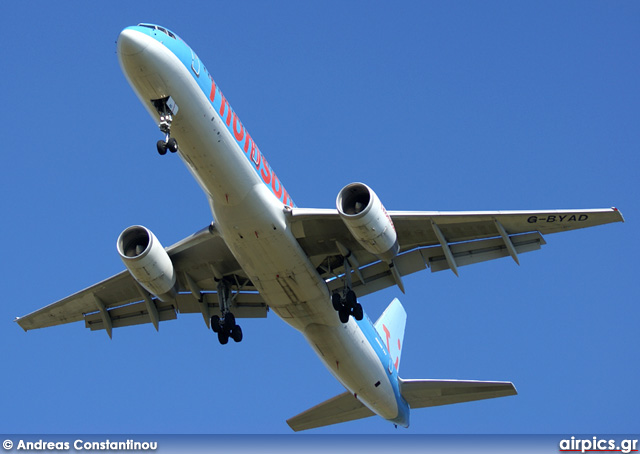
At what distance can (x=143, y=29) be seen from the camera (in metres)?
21.1

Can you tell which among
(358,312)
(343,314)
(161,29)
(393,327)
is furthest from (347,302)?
(161,29)

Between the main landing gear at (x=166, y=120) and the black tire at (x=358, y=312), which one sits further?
the black tire at (x=358, y=312)

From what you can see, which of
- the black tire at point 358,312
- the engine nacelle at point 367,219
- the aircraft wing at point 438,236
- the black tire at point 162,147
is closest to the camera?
the black tire at point 162,147

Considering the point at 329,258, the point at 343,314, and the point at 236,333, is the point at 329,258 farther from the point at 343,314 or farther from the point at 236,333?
the point at 236,333

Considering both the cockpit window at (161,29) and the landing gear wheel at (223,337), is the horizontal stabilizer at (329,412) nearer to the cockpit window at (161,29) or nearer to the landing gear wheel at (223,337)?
the landing gear wheel at (223,337)

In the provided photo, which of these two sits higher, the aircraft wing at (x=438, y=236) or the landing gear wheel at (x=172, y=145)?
the landing gear wheel at (x=172, y=145)

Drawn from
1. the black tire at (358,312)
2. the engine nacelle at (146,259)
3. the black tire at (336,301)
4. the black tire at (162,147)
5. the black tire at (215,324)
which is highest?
the black tire at (162,147)

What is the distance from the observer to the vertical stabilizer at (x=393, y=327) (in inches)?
1256

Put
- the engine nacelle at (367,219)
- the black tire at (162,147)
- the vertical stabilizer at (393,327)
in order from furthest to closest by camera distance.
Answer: the vertical stabilizer at (393,327) < the engine nacelle at (367,219) < the black tire at (162,147)

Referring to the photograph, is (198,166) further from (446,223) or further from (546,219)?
(546,219)

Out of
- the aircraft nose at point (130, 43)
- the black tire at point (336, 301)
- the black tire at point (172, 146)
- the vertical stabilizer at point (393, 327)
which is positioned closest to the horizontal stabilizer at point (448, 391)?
the vertical stabilizer at point (393, 327)

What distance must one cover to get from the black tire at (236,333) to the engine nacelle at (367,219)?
563 centimetres

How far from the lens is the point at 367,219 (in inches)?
888

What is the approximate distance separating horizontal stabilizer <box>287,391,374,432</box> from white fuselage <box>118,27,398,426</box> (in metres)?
3.59
